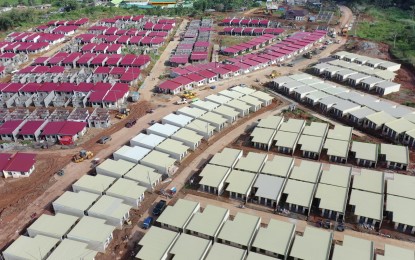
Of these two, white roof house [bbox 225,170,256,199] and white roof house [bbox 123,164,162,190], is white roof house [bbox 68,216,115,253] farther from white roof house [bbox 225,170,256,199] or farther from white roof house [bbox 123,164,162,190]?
white roof house [bbox 225,170,256,199]

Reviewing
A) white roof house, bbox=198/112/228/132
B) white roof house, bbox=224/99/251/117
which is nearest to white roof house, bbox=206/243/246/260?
white roof house, bbox=198/112/228/132

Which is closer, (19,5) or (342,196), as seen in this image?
(342,196)

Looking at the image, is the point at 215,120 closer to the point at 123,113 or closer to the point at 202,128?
the point at 202,128

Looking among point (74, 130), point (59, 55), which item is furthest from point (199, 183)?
point (59, 55)

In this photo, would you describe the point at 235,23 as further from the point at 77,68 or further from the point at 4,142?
the point at 4,142

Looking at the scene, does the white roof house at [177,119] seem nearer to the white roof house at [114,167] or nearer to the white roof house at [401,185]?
the white roof house at [114,167]

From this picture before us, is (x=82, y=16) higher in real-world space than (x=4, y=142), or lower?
higher
